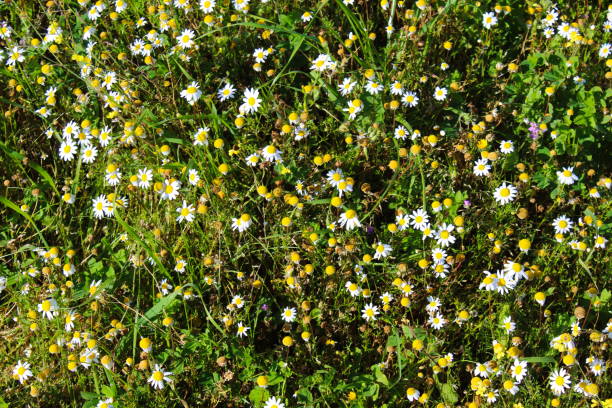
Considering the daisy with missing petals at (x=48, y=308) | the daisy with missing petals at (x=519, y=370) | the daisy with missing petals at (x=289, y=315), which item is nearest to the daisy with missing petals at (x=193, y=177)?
the daisy with missing petals at (x=289, y=315)

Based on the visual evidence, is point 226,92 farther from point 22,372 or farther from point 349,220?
point 22,372

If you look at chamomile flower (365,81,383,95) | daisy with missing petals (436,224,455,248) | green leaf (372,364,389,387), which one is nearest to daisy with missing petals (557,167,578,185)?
daisy with missing petals (436,224,455,248)

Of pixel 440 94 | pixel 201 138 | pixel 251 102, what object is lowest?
pixel 201 138

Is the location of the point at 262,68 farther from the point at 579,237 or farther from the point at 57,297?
the point at 579,237

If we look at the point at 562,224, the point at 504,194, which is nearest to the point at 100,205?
the point at 504,194

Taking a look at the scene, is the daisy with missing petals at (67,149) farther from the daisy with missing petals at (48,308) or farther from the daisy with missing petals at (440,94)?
the daisy with missing petals at (440,94)

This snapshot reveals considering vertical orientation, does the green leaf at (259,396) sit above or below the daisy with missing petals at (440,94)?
below

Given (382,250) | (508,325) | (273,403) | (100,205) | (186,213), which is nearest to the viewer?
(273,403)
